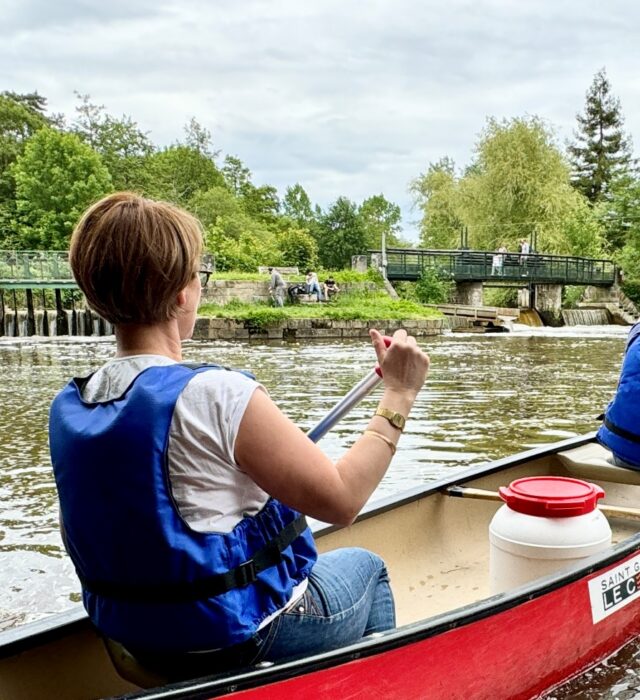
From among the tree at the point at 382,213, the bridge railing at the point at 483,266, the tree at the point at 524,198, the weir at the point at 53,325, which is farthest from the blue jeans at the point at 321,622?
the tree at the point at 382,213

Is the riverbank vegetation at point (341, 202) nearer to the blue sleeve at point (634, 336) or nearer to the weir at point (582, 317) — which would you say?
the weir at point (582, 317)

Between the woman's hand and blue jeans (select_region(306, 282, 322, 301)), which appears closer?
the woman's hand

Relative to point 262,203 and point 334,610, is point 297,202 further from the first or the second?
point 334,610

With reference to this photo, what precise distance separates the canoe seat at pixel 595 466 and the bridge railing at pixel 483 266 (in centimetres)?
2741

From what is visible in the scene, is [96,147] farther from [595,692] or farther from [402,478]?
Result: [595,692]

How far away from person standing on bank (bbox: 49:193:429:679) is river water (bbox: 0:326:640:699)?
71.2 inches

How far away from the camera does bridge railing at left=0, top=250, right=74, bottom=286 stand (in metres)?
25.3

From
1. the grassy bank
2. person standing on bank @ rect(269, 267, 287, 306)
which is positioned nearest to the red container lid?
the grassy bank

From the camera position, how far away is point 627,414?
379 cm

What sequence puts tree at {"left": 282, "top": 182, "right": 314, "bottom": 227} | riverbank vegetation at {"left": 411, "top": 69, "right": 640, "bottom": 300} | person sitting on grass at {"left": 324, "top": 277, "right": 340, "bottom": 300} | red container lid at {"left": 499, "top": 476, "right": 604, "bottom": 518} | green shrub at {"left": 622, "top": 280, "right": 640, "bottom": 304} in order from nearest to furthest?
red container lid at {"left": 499, "top": 476, "right": 604, "bottom": 518}, person sitting on grass at {"left": 324, "top": 277, "right": 340, "bottom": 300}, green shrub at {"left": 622, "top": 280, "right": 640, "bottom": 304}, riverbank vegetation at {"left": 411, "top": 69, "right": 640, "bottom": 300}, tree at {"left": 282, "top": 182, "right": 314, "bottom": 227}

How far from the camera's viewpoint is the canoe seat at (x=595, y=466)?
4152mm

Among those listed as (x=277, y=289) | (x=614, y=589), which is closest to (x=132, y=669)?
(x=614, y=589)

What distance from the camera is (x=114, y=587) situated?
66.3 inches

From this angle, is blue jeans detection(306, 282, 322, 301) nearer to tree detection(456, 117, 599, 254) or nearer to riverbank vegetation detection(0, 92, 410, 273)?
riverbank vegetation detection(0, 92, 410, 273)
